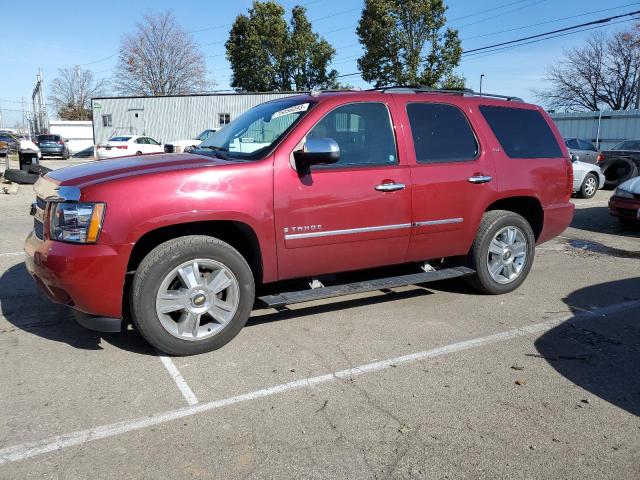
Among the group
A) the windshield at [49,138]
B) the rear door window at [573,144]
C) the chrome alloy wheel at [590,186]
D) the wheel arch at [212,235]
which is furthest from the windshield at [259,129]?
the windshield at [49,138]

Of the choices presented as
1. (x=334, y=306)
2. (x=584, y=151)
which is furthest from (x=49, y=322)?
(x=584, y=151)

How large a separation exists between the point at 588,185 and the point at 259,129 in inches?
506

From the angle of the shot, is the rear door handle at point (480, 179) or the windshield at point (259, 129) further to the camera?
the rear door handle at point (480, 179)

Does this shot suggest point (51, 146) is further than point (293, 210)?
Yes

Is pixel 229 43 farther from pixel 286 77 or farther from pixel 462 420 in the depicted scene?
pixel 462 420

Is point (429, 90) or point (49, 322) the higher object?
point (429, 90)

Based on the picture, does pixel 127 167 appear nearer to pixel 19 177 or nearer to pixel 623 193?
pixel 623 193

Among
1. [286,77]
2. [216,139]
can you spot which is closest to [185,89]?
[286,77]

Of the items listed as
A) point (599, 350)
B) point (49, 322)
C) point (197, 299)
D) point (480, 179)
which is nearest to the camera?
point (197, 299)

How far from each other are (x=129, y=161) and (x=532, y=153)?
3902 mm

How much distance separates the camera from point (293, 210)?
4.16 metres

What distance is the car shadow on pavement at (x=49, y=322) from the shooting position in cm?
423

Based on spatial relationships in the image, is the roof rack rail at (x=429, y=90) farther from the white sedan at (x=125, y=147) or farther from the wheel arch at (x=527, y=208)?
the white sedan at (x=125, y=147)

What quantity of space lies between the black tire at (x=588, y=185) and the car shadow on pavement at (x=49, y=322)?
1361 cm
